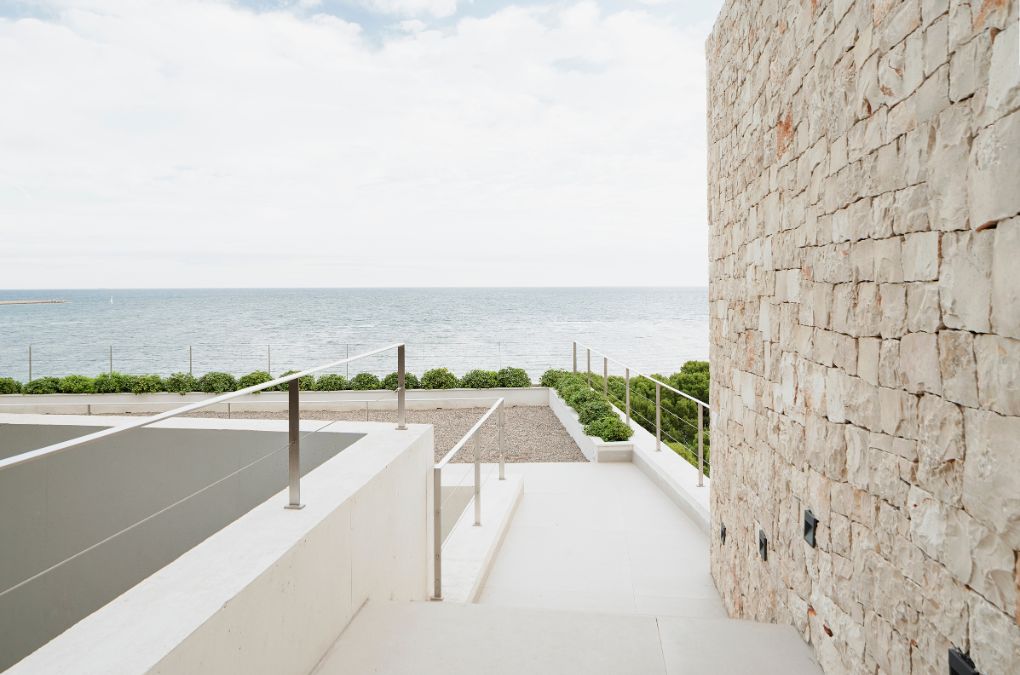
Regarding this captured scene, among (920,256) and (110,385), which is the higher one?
(920,256)

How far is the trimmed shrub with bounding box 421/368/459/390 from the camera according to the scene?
11.5 metres

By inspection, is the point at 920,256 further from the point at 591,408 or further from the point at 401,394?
the point at 591,408

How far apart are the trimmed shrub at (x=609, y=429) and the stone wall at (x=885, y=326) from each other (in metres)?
3.97

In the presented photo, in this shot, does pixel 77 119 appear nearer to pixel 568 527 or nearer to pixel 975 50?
pixel 568 527

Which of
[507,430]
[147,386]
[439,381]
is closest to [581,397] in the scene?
[507,430]

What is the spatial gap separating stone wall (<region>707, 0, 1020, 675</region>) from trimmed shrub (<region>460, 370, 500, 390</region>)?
8422 millimetres

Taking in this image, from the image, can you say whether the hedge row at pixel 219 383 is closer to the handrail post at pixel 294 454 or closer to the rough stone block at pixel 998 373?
the handrail post at pixel 294 454

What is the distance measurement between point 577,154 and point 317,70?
18.2 meters

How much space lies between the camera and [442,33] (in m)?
16.0

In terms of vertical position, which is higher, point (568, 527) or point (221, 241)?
point (221, 241)

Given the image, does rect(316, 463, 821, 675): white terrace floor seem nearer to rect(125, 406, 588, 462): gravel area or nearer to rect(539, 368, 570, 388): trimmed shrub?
rect(125, 406, 588, 462): gravel area

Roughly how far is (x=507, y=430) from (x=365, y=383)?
3.59 m

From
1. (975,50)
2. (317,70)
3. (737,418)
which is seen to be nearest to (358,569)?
(737,418)

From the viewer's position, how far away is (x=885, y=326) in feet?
5.78
